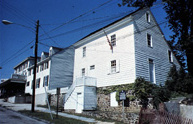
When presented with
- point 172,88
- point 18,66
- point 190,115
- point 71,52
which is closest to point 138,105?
point 172,88

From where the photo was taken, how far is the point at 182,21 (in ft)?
62.3

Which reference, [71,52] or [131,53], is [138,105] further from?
[71,52]

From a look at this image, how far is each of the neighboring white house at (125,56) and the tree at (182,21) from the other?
74.4 inches

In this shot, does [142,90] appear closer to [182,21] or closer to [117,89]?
[117,89]

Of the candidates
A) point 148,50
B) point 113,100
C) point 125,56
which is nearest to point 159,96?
point 113,100

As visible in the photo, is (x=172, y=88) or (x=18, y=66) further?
(x=18, y=66)

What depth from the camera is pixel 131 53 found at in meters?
17.5

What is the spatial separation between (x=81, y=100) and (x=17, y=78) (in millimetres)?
25592

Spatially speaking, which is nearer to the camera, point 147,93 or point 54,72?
point 147,93

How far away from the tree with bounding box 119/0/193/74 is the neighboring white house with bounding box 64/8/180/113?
6.20 ft

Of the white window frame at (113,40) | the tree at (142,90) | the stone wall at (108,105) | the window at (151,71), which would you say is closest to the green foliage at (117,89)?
the stone wall at (108,105)

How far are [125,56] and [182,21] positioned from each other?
7.68m

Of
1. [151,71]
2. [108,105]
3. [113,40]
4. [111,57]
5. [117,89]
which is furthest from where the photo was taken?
[113,40]

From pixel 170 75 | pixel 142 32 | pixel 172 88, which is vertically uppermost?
pixel 142 32
